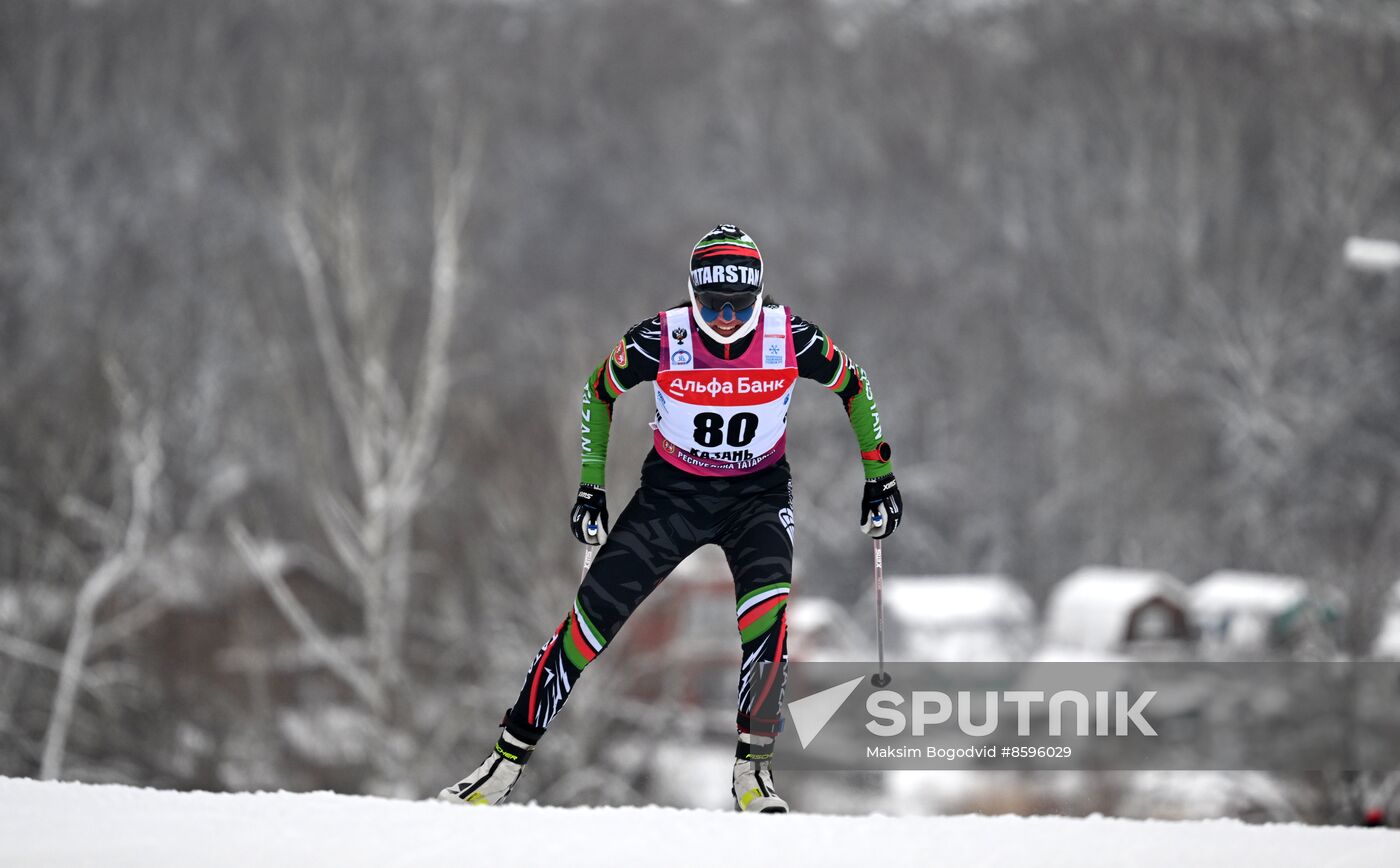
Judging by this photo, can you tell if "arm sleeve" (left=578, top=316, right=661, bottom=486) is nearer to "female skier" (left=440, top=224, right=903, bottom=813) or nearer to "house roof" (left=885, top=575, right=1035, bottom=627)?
"female skier" (left=440, top=224, right=903, bottom=813)

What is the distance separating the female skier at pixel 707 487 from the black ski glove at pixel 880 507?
0.19ft

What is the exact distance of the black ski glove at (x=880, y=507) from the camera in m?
4.96

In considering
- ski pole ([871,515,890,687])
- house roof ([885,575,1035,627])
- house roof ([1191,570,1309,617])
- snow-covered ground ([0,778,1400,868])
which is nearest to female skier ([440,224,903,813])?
ski pole ([871,515,890,687])

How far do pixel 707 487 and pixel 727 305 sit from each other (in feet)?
2.46

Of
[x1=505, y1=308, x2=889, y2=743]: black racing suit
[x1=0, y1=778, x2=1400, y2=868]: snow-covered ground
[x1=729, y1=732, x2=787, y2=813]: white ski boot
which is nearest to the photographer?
[x1=0, y1=778, x2=1400, y2=868]: snow-covered ground

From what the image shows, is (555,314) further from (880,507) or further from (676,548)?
(676,548)

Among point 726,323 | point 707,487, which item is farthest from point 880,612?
point 726,323

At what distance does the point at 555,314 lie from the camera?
53.0 meters

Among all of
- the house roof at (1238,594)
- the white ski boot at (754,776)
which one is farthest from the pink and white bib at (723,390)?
the house roof at (1238,594)

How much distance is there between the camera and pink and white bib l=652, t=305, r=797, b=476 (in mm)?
4648

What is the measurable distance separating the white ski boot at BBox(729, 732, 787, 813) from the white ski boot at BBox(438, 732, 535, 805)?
0.89m

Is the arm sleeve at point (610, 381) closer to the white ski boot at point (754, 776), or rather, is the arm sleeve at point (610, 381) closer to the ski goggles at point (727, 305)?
the ski goggles at point (727, 305)

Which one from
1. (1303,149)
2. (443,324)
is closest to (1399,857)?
(443,324)

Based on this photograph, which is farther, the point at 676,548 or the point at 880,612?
the point at 880,612
